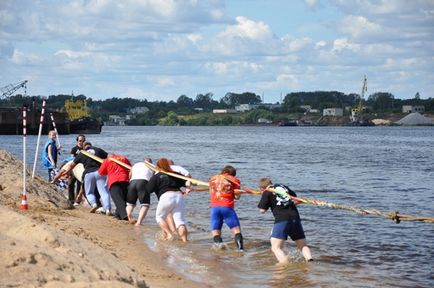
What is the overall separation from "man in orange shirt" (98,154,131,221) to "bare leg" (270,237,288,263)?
4860 millimetres

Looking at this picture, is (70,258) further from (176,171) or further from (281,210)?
(176,171)

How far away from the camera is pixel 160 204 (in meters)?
14.4

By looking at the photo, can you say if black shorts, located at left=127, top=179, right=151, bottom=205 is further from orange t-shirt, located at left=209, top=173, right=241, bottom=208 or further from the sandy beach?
orange t-shirt, located at left=209, top=173, right=241, bottom=208

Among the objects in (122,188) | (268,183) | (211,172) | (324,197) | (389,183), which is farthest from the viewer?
(211,172)

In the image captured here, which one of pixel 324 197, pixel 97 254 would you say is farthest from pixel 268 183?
pixel 324 197

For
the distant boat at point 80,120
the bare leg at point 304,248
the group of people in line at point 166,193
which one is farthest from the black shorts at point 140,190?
Result: the distant boat at point 80,120

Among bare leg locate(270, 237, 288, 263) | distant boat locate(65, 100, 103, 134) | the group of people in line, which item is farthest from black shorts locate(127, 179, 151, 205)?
distant boat locate(65, 100, 103, 134)

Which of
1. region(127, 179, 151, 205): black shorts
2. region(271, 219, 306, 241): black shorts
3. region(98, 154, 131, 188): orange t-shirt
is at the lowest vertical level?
region(271, 219, 306, 241): black shorts

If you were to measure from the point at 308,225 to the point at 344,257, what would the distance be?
4248 millimetres

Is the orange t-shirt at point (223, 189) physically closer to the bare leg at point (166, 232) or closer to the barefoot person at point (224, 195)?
the barefoot person at point (224, 195)

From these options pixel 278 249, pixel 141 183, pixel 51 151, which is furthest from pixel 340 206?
pixel 51 151

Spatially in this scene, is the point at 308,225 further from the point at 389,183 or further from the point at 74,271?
the point at 389,183

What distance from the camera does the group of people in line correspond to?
12.5 m

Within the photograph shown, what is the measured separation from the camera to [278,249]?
1267 centimetres
